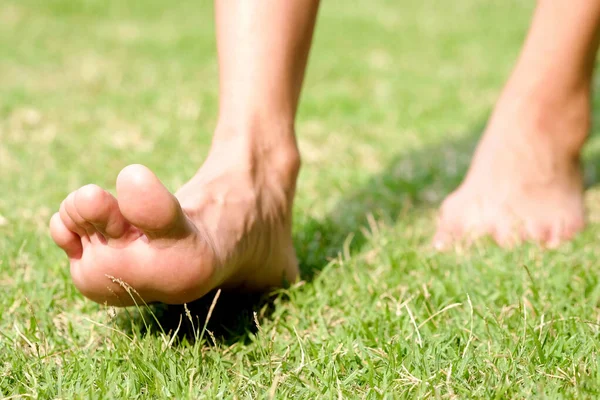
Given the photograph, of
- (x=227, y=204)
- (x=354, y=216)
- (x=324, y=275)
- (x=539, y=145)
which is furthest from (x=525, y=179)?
(x=227, y=204)

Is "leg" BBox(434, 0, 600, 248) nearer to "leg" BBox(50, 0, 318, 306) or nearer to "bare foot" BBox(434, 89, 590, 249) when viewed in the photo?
"bare foot" BBox(434, 89, 590, 249)

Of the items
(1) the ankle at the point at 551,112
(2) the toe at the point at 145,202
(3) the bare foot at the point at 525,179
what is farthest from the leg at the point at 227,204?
(1) the ankle at the point at 551,112

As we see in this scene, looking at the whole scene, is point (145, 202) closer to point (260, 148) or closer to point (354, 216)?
point (260, 148)

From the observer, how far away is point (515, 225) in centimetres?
144

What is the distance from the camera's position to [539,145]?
1.55 meters

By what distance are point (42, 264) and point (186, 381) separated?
55cm

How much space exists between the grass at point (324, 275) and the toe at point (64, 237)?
0.11 meters

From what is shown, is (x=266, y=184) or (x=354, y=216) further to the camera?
(x=354, y=216)

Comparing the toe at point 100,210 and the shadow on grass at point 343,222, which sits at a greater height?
the toe at point 100,210

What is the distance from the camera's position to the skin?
2.80ft

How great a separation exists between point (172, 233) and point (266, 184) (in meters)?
0.31

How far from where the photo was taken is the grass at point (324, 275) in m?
0.86

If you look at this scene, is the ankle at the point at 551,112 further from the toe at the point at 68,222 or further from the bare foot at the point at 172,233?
the toe at the point at 68,222

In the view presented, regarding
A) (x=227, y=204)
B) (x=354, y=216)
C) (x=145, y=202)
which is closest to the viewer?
(x=145, y=202)
